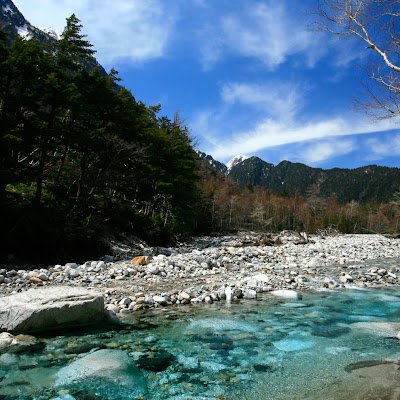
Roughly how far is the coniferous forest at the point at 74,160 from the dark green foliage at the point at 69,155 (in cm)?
5

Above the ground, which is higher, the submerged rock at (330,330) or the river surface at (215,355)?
the submerged rock at (330,330)

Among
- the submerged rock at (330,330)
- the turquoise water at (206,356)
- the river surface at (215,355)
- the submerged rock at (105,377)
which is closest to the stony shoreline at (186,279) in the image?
the river surface at (215,355)

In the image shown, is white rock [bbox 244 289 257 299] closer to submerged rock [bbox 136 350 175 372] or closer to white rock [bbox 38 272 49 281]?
submerged rock [bbox 136 350 175 372]

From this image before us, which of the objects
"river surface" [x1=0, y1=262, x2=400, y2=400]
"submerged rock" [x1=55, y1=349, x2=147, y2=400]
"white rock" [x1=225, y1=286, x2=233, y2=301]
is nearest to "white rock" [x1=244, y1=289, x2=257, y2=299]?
"white rock" [x1=225, y1=286, x2=233, y2=301]

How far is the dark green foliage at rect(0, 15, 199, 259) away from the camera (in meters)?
15.3

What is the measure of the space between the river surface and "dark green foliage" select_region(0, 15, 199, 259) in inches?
374

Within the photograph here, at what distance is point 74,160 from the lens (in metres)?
22.8

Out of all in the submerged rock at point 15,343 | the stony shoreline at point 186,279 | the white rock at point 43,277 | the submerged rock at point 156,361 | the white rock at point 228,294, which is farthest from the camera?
the white rock at point 43,277

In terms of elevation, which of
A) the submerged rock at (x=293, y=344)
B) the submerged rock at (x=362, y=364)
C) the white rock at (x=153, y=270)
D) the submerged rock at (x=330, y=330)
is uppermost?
the white rock at (x=153, y=270)

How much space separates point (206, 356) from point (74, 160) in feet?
64.0

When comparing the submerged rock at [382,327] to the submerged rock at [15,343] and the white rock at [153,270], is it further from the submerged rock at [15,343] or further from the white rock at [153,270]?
the white rock at [153,270]

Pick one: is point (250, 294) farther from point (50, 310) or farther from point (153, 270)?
point (50, 310)

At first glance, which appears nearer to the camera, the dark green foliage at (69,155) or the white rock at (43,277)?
the white rock at (43,277)

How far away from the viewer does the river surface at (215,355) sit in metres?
4.42
